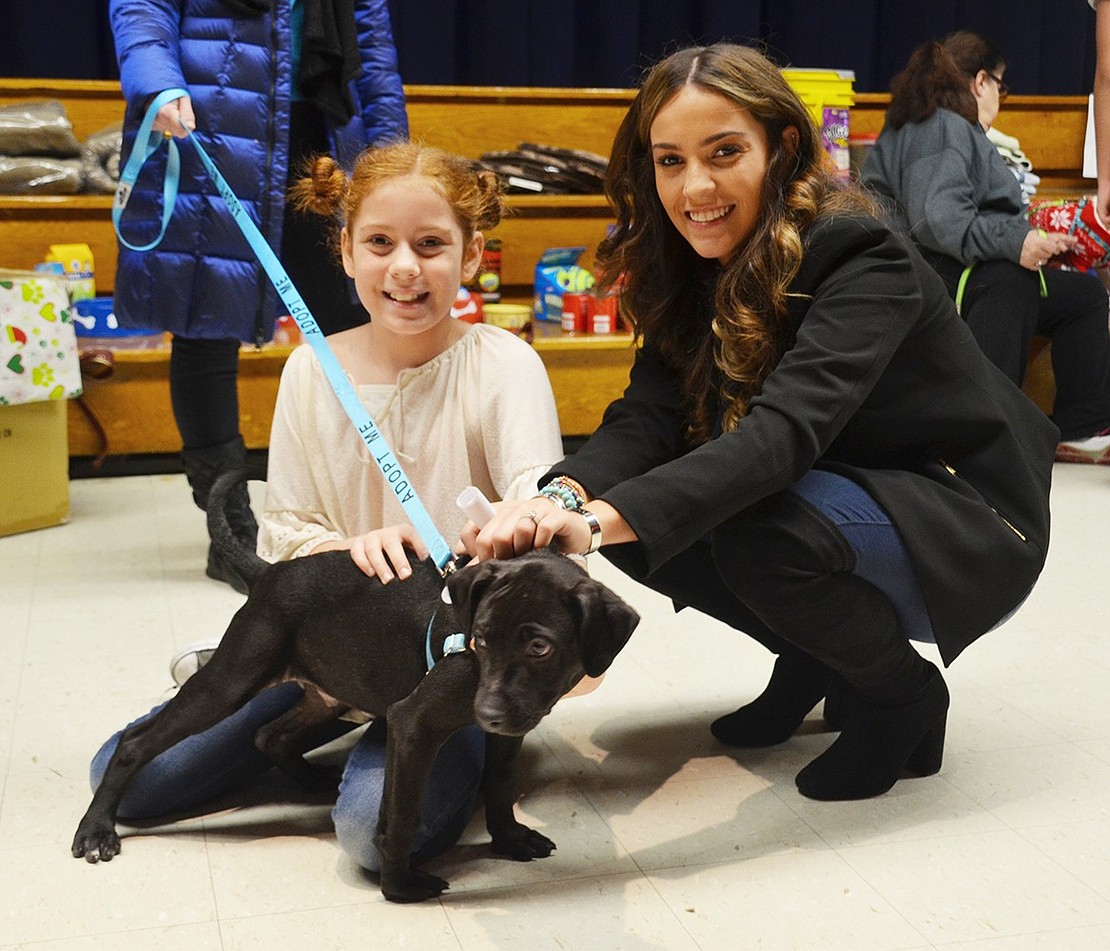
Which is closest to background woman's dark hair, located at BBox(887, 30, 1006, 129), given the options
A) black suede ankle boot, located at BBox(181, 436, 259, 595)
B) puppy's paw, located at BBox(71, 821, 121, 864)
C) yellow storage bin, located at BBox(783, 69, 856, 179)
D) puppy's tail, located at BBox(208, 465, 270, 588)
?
yellow storage bin, located at BBox(783, 69, 856, 179)

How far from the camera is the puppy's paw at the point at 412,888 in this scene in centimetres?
143

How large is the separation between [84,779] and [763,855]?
889 millimetres

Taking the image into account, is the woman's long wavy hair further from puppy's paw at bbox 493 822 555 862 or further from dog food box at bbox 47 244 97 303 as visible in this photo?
dog food box at bbox 47 244 97 303

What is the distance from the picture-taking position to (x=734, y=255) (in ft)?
5.26

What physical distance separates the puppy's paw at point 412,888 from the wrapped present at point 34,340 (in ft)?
5.89

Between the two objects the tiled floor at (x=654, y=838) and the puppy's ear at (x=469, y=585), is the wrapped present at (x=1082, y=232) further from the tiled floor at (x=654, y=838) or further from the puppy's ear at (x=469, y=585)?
the puppy's ear at (x=469, y=585)

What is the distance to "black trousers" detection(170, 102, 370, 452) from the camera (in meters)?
2.57

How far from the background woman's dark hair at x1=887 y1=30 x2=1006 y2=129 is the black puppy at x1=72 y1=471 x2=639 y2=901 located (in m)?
2.57

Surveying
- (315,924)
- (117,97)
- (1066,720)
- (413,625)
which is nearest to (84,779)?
(315,924)

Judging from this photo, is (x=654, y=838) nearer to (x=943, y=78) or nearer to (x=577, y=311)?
(x=577, y=311)

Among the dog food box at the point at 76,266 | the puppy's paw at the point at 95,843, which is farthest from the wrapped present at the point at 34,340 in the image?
the puppy's paw at the point at 95,843

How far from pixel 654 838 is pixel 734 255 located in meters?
0.71

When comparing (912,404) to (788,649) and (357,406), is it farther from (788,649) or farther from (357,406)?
(357,406)

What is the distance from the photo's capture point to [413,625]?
4.68 ft
